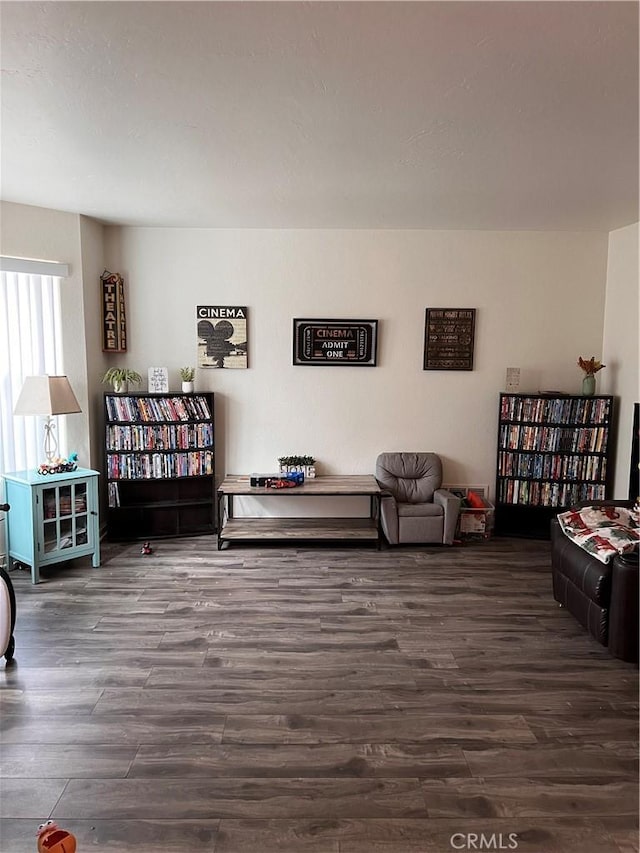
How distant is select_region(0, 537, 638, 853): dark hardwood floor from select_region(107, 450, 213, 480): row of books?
1.14m

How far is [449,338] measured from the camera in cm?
547

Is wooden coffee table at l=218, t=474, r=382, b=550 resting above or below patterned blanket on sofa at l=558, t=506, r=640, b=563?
below

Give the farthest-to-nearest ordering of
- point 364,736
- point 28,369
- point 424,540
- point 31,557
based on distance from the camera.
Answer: point 424,540 < point 28,369 < point 31,557 < point 364,736

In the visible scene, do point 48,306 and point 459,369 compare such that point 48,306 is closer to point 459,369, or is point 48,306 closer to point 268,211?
point 268,211

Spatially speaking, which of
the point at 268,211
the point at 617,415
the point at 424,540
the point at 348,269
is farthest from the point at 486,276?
the point at 424,540

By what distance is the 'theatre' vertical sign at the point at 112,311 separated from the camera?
17.1 feet

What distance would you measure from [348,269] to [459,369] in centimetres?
148

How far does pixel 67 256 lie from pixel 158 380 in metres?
1.30

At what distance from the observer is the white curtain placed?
441 centimetres

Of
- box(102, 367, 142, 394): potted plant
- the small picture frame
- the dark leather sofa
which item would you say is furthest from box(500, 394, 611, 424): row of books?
box(102, 367, 142, 394): potted plant

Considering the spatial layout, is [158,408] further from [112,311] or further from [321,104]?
[321,104]

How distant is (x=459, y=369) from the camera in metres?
5.52

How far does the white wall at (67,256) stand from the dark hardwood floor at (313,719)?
4.56 feet

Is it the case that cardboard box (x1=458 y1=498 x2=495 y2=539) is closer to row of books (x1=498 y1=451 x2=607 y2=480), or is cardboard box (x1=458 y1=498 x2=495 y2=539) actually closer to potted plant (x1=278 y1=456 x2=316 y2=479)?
row of books (x1=498 y1=451 x2=607 y2=480)
